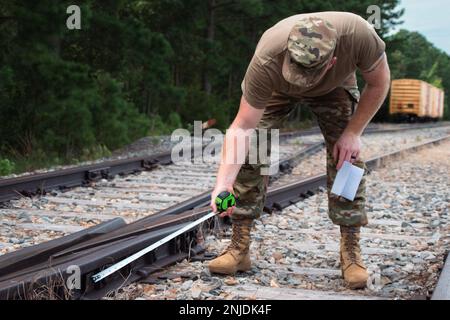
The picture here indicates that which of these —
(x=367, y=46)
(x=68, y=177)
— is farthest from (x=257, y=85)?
(x=68, y=177)

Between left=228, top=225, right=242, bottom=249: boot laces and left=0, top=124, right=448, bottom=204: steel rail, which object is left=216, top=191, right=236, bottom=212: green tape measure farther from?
left=0, top=124, right=448, bottom=204: steel rail

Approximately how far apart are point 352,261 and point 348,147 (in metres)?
0.63

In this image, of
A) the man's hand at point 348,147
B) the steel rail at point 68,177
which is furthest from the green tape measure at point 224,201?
the steel rail at point 68,177

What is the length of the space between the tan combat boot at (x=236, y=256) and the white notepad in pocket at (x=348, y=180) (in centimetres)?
58

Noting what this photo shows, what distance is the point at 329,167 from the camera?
352 centimetres

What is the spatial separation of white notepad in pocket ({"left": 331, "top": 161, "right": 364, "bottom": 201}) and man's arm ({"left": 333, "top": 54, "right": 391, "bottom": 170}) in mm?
45

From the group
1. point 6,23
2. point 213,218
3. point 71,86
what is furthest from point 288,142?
point 213,218

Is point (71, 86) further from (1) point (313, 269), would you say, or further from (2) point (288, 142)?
(1) point (313, 269)

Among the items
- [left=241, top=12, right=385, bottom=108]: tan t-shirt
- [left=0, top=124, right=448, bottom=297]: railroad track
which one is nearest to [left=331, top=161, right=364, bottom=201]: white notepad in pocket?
[left=241, top=12, right=385, bottom=108]: tan t-shirt

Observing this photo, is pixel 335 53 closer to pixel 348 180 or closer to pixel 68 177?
pixel 348 180

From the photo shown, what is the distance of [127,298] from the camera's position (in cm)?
290

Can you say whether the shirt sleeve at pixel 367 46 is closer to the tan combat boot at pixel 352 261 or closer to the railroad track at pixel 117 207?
the tan combat boot at pixel 352 261

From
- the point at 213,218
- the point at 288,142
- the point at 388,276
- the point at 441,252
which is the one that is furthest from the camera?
the point at 288,142
